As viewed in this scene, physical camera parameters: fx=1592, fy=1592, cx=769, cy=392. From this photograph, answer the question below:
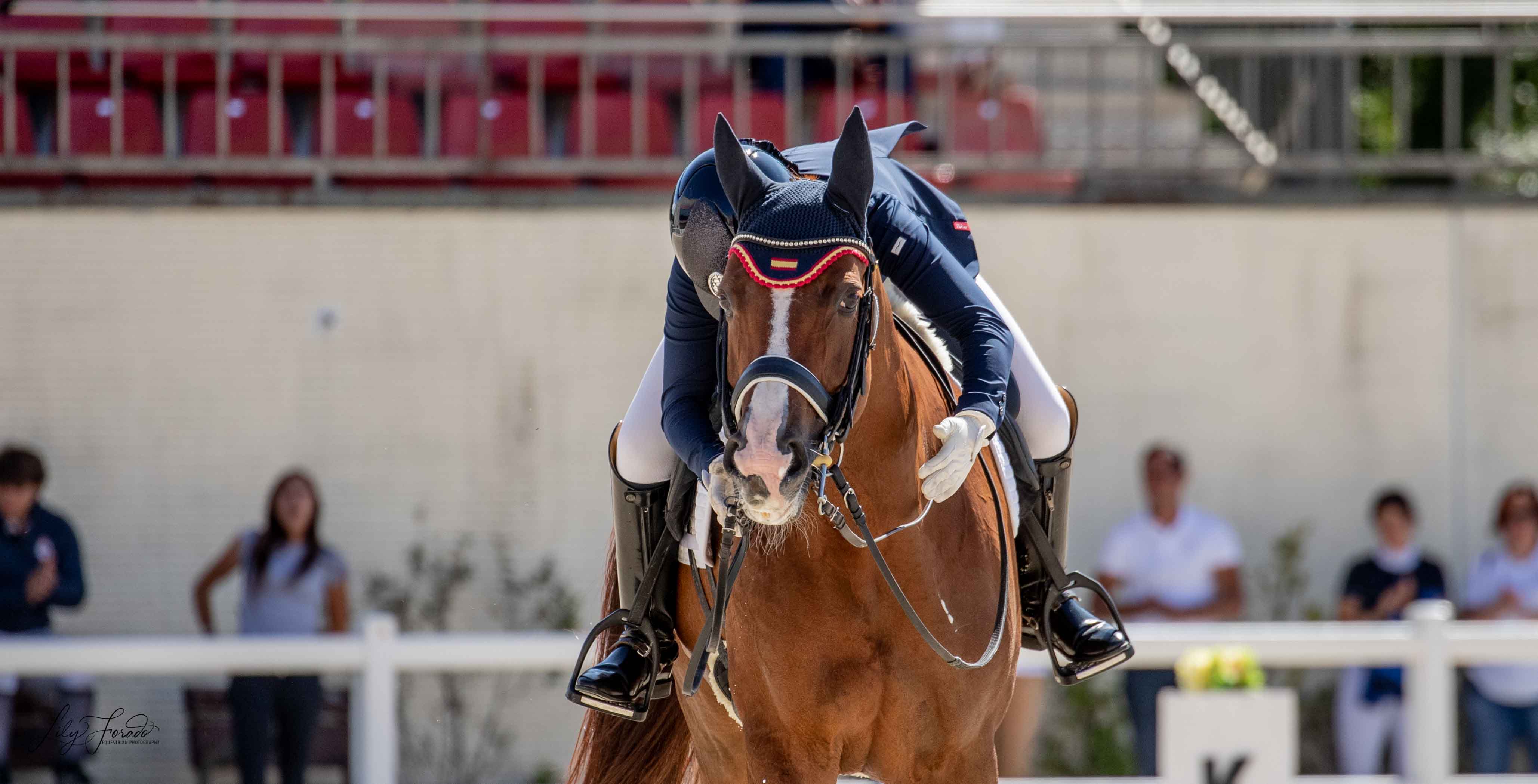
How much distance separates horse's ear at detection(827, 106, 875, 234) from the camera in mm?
3172

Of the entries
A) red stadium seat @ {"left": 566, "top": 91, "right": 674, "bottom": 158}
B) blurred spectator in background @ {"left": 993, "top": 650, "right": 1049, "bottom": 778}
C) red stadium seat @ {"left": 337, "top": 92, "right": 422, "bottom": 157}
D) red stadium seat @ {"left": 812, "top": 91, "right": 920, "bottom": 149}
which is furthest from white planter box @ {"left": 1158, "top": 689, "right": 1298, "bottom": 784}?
red stadium seat @ {"left": 337, "top": 92, "right": 422, "bottom": 157}

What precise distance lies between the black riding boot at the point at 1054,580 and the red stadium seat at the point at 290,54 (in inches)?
248

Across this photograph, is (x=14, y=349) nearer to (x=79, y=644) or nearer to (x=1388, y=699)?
(x=79, y=644)

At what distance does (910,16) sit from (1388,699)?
14.9 ft

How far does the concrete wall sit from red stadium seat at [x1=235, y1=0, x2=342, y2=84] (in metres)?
1.07

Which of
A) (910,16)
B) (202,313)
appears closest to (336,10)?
(202,313)

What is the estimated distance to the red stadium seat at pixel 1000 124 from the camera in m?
9.63

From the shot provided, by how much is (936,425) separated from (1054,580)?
864mm

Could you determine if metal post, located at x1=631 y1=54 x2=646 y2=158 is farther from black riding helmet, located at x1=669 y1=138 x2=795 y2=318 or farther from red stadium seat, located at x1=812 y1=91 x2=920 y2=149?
black riding helmet, located at x1=669 y1=138 x2=795 y2=318

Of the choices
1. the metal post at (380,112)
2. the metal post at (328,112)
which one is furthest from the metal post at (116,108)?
the metal post at (380,112)

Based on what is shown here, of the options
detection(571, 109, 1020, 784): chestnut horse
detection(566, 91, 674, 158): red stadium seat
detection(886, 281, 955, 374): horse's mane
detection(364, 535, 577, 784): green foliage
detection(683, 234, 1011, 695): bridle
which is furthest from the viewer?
detection(566, 91, 674, 158): red stadium seat

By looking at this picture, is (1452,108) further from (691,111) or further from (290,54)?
(290,54)

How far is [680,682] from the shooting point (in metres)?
4.34

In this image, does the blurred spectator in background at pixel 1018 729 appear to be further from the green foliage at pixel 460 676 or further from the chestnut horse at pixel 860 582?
the chestnut horse at pixel 860 582
